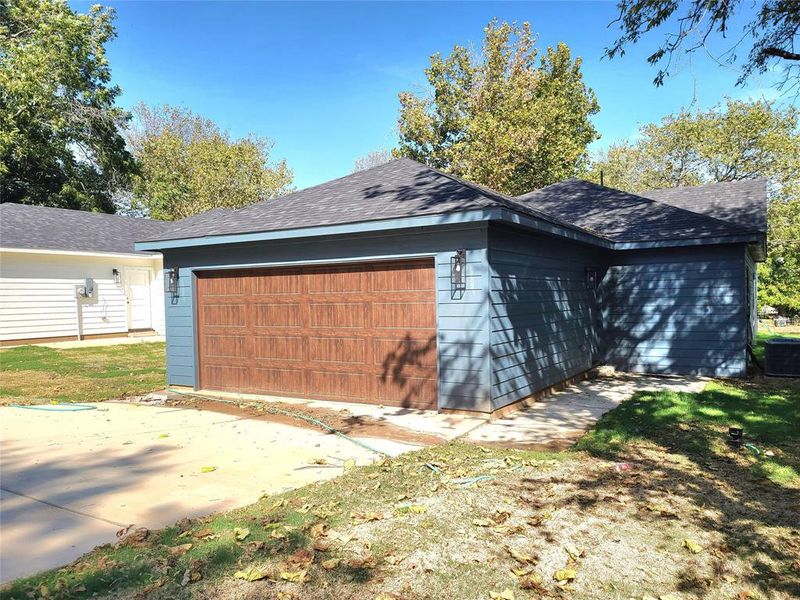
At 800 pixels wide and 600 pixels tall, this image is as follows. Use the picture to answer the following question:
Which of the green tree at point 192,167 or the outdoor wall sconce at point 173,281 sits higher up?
the green tree at point 192,167

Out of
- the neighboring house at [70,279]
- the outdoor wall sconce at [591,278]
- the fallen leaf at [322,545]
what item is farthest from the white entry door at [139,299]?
the fallen leaf at [322,545]

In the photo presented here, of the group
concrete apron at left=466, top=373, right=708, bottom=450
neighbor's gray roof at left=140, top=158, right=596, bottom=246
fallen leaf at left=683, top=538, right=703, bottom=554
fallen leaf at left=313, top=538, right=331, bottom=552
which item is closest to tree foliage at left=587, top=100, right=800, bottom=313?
concrete apron at left=466, top=373, right=708, bottom=450

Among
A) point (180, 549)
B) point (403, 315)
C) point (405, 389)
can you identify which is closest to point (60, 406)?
point (405, 389)

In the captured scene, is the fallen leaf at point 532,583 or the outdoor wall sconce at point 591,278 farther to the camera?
the outdoor wall sconce at point 591,278

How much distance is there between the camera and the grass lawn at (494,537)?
2.74 metres

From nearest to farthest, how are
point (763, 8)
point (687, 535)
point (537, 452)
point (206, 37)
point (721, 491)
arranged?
point (687, 535) < point (721, 491) < point (537, 452) < point (763, 8) < point (206, 37)

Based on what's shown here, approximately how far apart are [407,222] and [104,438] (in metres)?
4.09

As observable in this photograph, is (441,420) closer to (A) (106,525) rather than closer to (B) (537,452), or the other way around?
(B) (537,452)

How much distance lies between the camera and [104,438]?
19.3 feet

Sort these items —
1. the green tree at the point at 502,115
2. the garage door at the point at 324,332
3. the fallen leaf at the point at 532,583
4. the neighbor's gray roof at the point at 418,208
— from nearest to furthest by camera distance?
the fallen leaf at the point at 532,583
the neighbor's gray roof at the point at 418,208
the garage door at the point at 324,332
the green tree at the point at 502,115

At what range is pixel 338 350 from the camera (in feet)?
26.0

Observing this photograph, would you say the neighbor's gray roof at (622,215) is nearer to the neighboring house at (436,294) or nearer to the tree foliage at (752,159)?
the neighboring house at (436,294)

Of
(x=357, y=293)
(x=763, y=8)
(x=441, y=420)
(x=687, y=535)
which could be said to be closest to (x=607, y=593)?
(x=687, y=535)

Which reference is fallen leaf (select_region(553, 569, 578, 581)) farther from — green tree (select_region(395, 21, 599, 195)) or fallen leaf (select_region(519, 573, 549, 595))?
green tree (select_region(395, 21, 599, 195))
